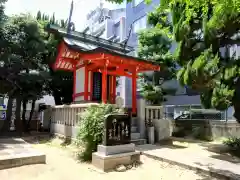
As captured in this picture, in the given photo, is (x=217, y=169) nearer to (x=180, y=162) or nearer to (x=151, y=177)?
(x=180, y=162)

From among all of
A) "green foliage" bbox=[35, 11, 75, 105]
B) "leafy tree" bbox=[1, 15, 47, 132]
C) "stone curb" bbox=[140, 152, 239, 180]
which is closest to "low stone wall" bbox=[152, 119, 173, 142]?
"stone curb" bbox=[140, 152, 239, 180]

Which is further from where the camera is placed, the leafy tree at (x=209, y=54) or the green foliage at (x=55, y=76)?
the green foliage at (x=55, y=76)

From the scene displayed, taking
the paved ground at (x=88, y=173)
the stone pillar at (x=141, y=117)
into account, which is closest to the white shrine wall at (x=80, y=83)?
the stone pillar at (x=141, y=117)

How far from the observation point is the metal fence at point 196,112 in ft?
33.6

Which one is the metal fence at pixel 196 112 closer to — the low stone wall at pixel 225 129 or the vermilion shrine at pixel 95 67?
the low stone wall at pixel 225 129

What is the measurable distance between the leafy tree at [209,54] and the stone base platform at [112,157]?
119 inches

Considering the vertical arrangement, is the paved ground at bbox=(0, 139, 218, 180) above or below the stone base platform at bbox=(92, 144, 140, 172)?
below

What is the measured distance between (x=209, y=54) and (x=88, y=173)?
518cm

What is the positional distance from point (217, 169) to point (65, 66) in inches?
363

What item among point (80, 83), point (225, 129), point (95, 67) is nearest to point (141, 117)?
point (95, 67)

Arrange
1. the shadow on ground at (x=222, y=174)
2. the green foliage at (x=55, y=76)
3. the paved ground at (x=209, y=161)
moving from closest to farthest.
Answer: the shadow on ground at (x=222, y=174) → the paved ground at (x=209, y=161) → the green foliage at (x=55, y=76)

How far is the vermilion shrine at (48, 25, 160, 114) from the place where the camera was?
8562 millimetres

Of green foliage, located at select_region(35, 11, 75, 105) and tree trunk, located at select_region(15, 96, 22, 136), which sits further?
green foliage, located at select_region(35, 11, 75, 105)

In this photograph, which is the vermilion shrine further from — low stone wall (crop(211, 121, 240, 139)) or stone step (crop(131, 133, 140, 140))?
low stone wall (crop(211, 121, 240, 139))
